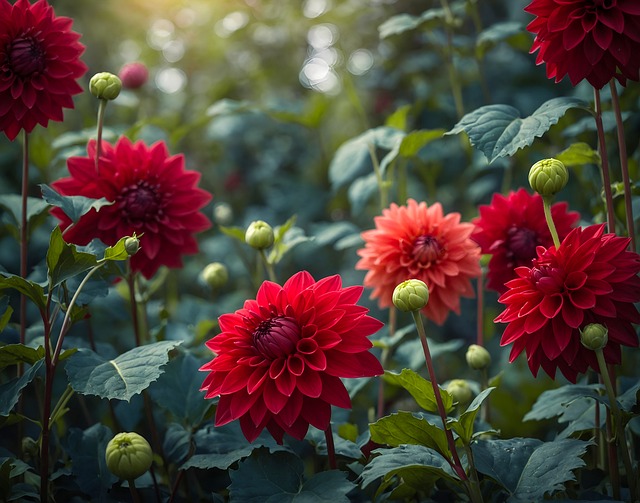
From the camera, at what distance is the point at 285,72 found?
2656 mm

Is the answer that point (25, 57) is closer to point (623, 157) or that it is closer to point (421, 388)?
point (421, 388)

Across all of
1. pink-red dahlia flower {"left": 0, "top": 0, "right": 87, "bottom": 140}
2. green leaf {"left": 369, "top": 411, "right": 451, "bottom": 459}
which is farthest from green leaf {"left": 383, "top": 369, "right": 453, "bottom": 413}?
pink-red dahlia flower {"left": 0, "top": 0, "right": 87, "bottom": 140}

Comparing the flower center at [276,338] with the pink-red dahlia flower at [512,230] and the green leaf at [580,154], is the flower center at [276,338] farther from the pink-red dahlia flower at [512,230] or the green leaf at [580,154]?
the green leaf at [580,154]

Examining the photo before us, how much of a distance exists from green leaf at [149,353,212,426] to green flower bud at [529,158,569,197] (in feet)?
2.00

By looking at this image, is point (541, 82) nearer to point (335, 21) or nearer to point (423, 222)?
point (335, 21)

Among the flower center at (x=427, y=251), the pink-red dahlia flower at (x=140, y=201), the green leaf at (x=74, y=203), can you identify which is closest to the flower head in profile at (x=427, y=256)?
the flower center at (x=427, y=251)

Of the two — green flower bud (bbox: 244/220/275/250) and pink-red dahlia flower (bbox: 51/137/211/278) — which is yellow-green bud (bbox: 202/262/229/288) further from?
green flower bud (bbox: 244/220/275/250)

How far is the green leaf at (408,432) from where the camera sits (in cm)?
90

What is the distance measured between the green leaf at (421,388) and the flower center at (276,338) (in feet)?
0.48

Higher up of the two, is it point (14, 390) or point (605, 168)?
point (605, 168)

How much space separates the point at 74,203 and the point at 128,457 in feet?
1.37

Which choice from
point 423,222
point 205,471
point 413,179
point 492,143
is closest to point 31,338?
point 205,471

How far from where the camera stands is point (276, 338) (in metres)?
0.92

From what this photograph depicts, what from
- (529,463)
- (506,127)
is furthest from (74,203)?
(529,463)
